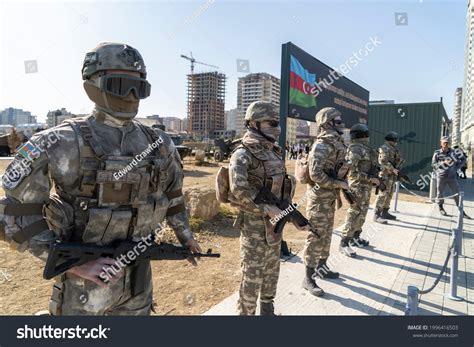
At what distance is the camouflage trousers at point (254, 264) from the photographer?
290cm

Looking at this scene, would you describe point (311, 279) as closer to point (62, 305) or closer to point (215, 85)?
point (62, 305)

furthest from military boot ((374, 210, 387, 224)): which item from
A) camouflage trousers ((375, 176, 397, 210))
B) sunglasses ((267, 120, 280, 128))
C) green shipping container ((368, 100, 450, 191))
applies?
green shipping container ((368, 100, 450, 191))

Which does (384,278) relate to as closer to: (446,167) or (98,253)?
(98,253)

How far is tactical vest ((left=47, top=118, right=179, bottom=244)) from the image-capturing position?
74.9 inches

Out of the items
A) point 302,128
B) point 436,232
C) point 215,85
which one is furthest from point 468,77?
point 436,232

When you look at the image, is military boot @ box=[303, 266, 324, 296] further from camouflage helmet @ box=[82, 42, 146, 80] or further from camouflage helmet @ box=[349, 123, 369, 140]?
camouflage helmet @ box=[82, 42, 146, 80]

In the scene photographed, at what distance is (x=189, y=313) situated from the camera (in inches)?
141

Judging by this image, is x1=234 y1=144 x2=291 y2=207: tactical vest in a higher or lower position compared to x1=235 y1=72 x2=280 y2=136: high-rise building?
lower

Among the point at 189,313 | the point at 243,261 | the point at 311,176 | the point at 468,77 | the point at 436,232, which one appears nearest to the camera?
the point at 243,261

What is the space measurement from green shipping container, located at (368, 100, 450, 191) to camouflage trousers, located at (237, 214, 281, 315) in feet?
38.4

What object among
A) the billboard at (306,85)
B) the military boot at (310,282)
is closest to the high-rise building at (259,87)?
the billboard at (306,85)

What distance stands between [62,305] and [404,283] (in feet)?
13.8

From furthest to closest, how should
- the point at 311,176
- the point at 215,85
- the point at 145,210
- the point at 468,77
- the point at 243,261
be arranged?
the point at 215,85 → the point at 468,77 → the point at 311,176 → the point at 243,261 → the point at 145,210
